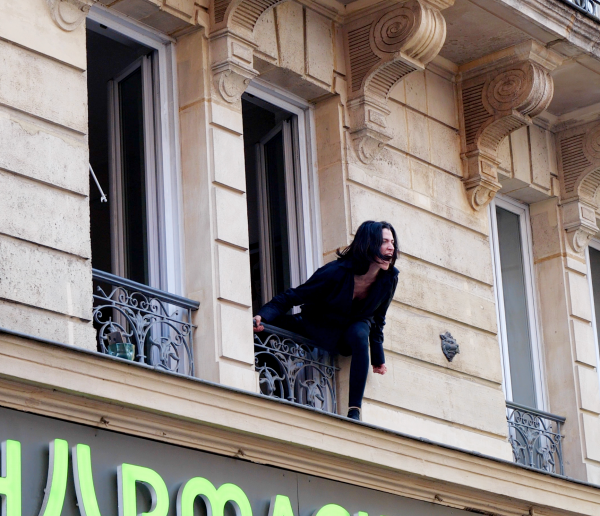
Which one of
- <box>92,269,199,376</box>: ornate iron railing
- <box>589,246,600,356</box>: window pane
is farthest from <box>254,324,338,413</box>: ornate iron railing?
<box>589,246,600,356</box>: window pane

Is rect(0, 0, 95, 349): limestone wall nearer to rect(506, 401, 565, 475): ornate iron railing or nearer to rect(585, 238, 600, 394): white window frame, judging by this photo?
rect(506, 401, 565, 475): ornate iron railing

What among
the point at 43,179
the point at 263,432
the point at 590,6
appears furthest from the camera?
the point at 590,6

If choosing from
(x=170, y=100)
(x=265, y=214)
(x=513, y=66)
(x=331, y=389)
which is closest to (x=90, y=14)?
(x=170, y=100)

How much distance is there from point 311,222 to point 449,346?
130cm

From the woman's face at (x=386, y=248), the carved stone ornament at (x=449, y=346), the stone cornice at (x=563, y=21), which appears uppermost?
the stone cornice at (x=563, y=21)

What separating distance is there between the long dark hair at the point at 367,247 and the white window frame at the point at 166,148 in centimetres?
108

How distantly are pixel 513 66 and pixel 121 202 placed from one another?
11.2ft

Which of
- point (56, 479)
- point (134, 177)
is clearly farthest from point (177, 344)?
point (56, 479)

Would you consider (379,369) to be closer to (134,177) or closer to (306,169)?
(306,169)

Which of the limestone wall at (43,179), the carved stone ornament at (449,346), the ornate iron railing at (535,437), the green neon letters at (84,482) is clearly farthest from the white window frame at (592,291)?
the green neon letters at (84,482)

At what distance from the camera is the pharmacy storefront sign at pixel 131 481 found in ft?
22.7

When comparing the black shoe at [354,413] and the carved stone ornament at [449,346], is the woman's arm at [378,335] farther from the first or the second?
the carved stone ornament at [449,346]

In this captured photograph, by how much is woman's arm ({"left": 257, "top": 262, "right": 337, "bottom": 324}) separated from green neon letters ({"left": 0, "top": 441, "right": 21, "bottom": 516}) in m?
2.41

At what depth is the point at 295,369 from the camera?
29.7 feet
